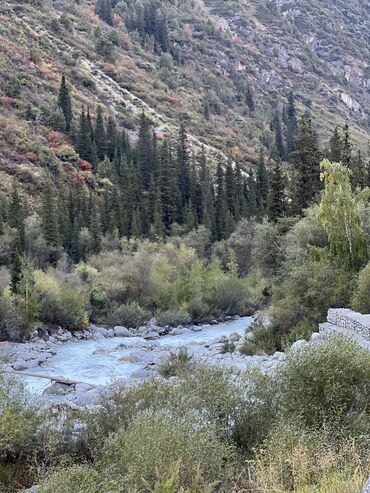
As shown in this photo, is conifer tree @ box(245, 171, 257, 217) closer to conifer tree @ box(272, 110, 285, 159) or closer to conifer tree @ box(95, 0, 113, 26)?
conifer tree @ box(272, 110, 285, 159)

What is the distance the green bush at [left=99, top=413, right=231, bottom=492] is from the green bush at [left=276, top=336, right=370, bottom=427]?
6.69ft

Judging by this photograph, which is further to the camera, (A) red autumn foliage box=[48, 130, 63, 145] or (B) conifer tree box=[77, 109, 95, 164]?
(B) conifer tree box=[77, 109, 95, 164]

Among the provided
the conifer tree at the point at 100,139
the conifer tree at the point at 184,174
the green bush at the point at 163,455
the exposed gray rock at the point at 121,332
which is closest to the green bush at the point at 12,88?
the conifer tree at the point at 100,139

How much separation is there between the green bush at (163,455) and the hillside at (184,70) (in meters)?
45.6

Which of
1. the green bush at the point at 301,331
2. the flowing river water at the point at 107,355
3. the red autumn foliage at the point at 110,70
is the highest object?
the red autumn foliage at the point at 110,70

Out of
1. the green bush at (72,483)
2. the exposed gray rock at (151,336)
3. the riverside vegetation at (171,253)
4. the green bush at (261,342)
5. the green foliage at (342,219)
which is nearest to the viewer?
the green bush at (72,483)

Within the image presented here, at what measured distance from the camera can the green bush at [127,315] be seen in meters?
35.0

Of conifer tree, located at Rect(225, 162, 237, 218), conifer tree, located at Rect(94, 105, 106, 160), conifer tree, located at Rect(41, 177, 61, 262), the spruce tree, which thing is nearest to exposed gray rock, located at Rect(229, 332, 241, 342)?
conifer tree, located at Rect(41, 177, 61, 262)

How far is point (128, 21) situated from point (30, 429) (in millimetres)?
112170

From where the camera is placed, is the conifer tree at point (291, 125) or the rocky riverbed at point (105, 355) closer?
the rocky riverbed at point (105, 355)

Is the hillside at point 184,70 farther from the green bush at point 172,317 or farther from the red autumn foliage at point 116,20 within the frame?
the green bush at point 172,317

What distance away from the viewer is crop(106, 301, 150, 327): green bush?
3497 centimetres

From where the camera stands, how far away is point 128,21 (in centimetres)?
11238

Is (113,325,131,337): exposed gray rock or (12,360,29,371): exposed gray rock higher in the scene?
(12,360,29,371): exposed gray rock
